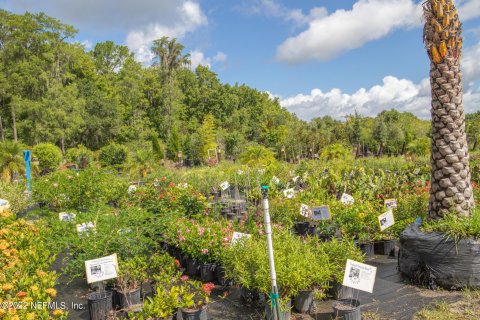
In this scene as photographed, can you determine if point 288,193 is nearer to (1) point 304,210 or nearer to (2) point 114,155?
(1) point 304,210

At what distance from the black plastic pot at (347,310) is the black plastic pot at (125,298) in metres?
1.89

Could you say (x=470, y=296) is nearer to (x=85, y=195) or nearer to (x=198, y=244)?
(x=198, y=244)

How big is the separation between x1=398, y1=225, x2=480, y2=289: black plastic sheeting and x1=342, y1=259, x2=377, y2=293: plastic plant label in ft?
3.59

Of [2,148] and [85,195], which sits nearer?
[85,195]

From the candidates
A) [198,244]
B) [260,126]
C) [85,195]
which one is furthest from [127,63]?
[198,244]

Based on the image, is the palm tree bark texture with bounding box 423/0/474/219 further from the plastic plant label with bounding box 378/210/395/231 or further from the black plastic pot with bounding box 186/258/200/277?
the black plastic pot with bounding box 186/258/200/277

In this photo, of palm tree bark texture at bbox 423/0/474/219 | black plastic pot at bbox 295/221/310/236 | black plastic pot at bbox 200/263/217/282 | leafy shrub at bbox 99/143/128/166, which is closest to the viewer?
palm tree bark texture at bbox 423/0/474/219

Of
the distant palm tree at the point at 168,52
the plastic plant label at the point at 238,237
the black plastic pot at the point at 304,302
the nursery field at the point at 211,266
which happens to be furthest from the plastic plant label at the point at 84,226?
the distant palm tree at the point at 168,52

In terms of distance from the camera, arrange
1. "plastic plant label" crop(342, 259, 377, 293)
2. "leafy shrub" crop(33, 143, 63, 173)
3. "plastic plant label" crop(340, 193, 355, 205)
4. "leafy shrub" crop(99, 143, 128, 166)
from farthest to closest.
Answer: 1. "leafy shrub" crop(99, 143, 128, 166)
2. "leafy shrub" crop(33, 143, 63, 173)
3. "plastic plant label" crop(340, 193, 355, 205)
4. "plastic plant label" crop(342, 259, 377, 293)

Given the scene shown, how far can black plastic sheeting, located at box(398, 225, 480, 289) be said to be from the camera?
3.76 m

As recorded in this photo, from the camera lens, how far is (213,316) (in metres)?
3.65

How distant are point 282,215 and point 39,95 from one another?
1044 inches

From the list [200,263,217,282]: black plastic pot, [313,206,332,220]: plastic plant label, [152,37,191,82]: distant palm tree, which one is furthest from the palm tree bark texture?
[152,37,191,82]: distant palm tree

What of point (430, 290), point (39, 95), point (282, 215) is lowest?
point (430, 290)
